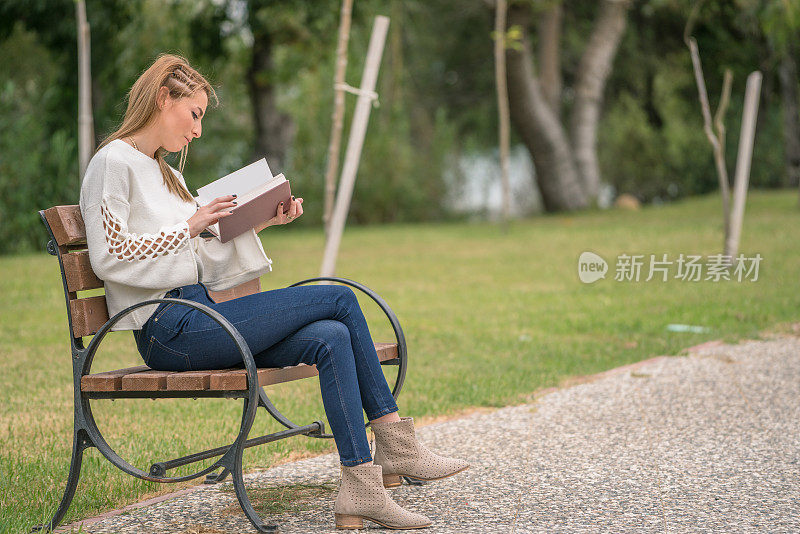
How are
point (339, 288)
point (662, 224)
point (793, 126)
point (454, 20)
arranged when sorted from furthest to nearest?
1. point (454, 20)
2. point (793, 126)
3. point (662, 224)
4. point (339, 288)

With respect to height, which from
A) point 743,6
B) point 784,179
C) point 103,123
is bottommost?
point 784,179

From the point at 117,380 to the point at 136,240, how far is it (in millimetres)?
442

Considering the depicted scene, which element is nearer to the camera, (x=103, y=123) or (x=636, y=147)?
(x=103, y=123)

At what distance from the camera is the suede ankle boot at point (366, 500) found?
3145 mm

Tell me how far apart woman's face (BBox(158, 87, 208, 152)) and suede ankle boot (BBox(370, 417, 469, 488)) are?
117 cm

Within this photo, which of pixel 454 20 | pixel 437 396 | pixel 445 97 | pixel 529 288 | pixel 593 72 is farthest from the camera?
pixel 445 97

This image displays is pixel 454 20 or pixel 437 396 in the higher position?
pixel 454 20

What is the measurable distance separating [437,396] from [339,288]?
2222 mm

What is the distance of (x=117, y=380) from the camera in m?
3.15

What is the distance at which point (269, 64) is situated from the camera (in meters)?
19.3

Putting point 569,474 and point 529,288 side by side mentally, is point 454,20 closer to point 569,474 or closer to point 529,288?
point 529,288

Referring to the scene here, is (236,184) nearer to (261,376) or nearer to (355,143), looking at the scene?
(261,376)

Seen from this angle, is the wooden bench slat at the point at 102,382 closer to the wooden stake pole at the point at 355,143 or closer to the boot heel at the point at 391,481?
the boot heel at the point at 391,481

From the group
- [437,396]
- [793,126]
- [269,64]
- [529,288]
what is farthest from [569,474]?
[793,126]
